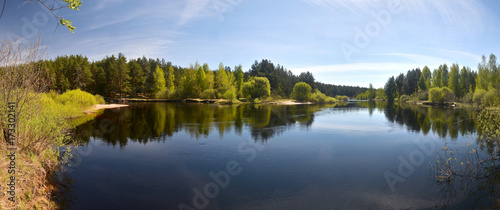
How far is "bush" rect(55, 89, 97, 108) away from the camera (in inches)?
1459

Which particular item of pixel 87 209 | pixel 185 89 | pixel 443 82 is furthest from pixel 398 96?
pixel 87 209

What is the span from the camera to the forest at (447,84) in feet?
228

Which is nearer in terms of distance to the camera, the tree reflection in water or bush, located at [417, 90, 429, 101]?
the tree reflection in water

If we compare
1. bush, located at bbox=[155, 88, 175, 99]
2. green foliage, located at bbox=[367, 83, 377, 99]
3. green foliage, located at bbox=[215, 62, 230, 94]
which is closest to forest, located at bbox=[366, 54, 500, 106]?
green foliage, located at bbox=[367, 83, 377, 99]

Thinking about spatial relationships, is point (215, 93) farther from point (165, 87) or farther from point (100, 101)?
point (100, 101)

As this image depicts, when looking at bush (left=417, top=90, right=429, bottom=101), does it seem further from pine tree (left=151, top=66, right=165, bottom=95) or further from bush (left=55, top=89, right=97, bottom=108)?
bush (left=55, top=89, right=97, bottom=108)

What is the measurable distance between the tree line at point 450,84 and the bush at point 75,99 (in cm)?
6840

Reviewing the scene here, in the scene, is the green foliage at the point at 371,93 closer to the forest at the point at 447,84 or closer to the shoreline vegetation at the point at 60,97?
the forest at the point at 447,84

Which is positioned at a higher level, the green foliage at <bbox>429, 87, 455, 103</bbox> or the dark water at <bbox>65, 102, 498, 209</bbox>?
the green foliage at <bbox>429, 87, 455, 103</bbox>

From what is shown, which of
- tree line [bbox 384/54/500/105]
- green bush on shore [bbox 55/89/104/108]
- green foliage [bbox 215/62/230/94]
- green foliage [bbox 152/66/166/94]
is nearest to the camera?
green bush on shore [bbox 55/89/104/108]

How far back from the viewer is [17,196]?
7004mm

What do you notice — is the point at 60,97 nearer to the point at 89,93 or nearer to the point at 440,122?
the point at 89,93

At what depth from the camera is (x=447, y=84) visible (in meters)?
105

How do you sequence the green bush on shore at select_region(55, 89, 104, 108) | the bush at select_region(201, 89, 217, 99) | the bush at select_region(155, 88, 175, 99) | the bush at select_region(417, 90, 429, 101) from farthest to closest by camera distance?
the bush at select_region(417, 90, 429, 101)
the bush at select_region(155, 88, 175, 99)
the bush at select_region(201, 89, 217, 99)
the green bush on shore at select_region(55, 89, 104, 108)
